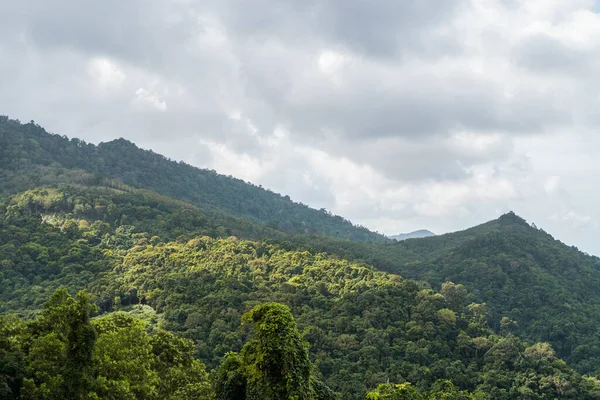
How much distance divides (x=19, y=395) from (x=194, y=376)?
795cm

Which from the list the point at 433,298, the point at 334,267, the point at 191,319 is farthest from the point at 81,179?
the point at 433,298

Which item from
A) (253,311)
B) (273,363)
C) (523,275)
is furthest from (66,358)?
(523,275)

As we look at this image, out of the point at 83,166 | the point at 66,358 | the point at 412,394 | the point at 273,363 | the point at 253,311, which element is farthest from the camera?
the point at 83,166

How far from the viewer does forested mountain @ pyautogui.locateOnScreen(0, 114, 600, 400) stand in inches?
822

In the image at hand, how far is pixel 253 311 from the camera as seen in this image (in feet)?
65.6

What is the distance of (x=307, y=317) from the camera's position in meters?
59.5

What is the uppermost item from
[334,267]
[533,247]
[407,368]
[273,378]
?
[533,247]

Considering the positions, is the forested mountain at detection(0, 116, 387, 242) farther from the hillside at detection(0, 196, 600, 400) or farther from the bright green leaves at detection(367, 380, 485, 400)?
the bright green leaves at detection(367, 380, 485, 400)

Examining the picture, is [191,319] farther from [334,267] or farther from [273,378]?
[273,378]

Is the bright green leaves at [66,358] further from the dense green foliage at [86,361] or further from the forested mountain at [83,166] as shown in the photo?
the forested mountain at [83,166]

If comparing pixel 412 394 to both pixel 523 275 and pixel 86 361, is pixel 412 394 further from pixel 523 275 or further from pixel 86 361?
pixel 523 275

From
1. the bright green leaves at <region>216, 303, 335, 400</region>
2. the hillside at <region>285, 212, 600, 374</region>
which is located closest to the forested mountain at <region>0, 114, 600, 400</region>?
the bright green leaves at <region>216, 303, 335, 400</region>

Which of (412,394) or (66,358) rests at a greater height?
(66,358)

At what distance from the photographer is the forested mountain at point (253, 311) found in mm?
20891
